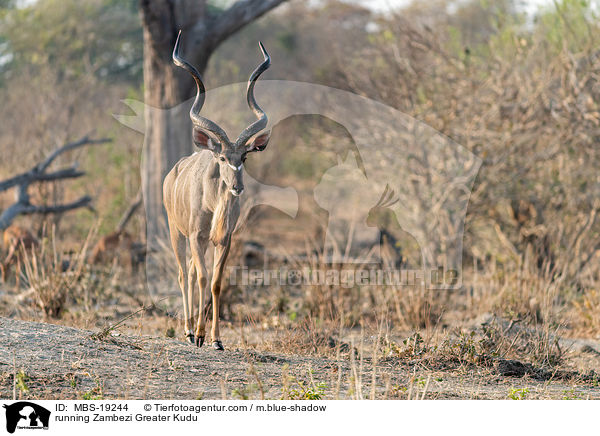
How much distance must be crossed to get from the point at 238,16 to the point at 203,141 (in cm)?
549

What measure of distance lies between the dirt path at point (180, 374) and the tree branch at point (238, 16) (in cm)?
541

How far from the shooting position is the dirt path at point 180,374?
4.75 m

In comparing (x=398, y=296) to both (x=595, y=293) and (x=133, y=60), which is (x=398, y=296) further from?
(x=133, y=60)

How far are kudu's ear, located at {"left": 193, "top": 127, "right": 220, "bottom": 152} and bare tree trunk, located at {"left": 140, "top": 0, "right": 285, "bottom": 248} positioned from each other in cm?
496

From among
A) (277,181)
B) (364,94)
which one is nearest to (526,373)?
(364,94)

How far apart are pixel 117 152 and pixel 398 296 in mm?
7730

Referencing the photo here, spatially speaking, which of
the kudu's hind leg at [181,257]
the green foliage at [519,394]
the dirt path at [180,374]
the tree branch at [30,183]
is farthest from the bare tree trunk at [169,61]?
the green foliage at [519,394]

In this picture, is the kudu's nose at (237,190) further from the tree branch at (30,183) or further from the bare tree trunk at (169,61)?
the tree branch at (30,183)

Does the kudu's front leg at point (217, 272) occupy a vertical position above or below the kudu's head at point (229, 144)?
below

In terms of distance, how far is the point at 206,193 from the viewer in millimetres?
5422

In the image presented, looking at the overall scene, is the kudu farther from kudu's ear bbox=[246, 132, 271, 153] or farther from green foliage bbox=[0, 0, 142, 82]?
green foliage bbox=[0, 0, 142, 82]

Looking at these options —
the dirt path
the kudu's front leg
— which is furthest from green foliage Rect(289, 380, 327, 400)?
the kudu's front leg

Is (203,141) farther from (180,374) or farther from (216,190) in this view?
(180,374)

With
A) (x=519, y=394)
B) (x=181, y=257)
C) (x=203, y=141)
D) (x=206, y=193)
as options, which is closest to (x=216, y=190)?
(x=206, y=193)
